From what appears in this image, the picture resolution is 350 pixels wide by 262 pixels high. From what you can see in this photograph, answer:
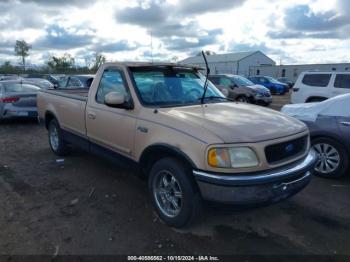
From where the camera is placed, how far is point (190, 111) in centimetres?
379

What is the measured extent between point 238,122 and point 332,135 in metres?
2.55

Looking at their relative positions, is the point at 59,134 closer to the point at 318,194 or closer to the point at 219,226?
the point at 219,226

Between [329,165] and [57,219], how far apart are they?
171 inches

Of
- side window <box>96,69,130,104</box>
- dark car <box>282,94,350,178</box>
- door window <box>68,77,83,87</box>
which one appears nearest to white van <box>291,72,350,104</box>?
dark car <box>282,94,350,178</box>

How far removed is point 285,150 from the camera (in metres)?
3.41

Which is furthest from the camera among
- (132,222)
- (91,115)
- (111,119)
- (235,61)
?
(235,61)

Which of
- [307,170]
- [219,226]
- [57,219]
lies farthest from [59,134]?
[307,170]

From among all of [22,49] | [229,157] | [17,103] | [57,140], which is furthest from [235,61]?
[229,157]

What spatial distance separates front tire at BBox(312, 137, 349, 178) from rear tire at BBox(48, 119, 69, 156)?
4760 millimetres

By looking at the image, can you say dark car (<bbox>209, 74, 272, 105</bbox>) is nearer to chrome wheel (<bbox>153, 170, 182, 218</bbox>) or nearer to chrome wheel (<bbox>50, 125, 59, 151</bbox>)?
chrome wheel (<bbox>50, 125, 59, 151</bbox>)

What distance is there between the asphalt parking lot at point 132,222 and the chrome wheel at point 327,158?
21cm

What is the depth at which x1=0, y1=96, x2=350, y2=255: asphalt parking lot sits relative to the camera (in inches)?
129

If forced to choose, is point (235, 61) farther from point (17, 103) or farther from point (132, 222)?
point (132, 222)

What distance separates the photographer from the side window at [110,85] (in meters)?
4.35
